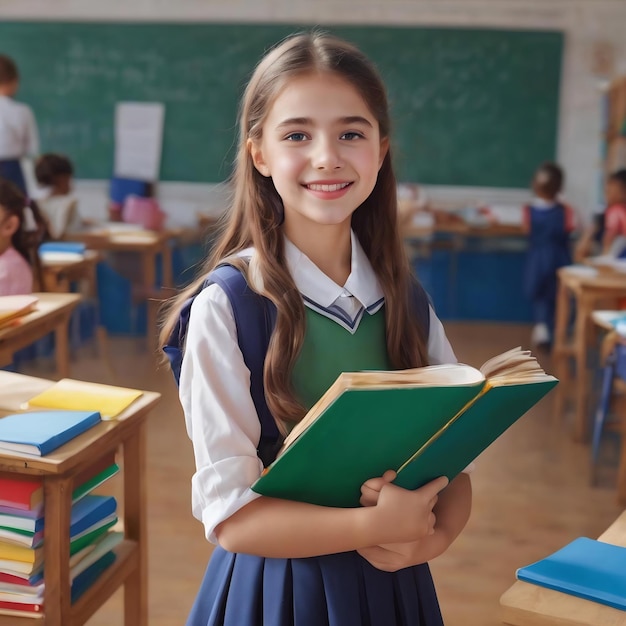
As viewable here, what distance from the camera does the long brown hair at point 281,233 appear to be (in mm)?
1163

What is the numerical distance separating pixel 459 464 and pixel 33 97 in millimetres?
6335

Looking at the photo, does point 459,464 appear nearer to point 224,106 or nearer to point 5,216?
point 5,216

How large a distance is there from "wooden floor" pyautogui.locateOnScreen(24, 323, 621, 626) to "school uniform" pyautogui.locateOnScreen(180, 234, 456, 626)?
52.9 inches

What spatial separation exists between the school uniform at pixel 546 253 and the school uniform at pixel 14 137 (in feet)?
10.4

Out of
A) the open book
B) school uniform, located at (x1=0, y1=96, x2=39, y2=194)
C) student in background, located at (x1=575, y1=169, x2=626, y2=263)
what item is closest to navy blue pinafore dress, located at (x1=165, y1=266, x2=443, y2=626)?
the open book

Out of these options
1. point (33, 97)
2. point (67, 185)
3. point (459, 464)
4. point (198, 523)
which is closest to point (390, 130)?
point (459, 464)

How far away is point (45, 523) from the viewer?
5.26ft

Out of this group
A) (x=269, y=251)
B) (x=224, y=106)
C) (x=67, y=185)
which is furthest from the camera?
(x=224, y=106)

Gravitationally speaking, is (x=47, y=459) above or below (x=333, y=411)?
below

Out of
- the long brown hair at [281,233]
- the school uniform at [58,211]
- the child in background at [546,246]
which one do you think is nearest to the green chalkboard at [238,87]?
the child in background at [546,246]

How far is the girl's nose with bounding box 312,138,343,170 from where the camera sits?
3.75 ft

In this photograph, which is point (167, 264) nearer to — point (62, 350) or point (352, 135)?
point (62, 350)

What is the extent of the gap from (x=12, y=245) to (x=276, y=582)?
7.75 feet

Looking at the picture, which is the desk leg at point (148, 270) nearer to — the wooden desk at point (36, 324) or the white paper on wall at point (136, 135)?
the white paper on wall at point (136, 135)
